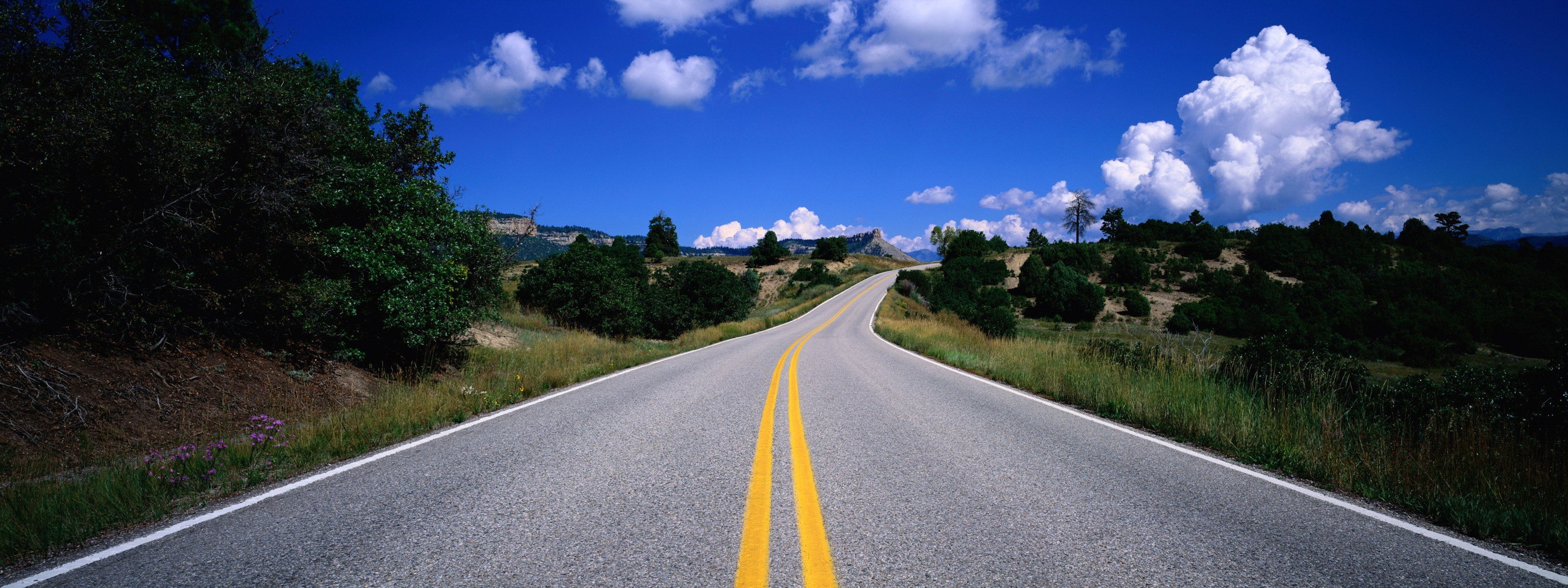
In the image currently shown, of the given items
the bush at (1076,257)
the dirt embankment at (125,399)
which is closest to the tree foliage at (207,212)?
the dirt embankment at (125,399)

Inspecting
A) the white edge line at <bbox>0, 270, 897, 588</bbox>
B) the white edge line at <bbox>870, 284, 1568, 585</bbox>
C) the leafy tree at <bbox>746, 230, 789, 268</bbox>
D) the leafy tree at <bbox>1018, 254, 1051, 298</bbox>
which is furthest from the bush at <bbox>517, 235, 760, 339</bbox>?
the leafy tree at <bbox>746, 230, 789, 268</bbox>

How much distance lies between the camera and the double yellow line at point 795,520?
2.46 metres

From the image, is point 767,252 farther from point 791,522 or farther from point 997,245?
point 791,522

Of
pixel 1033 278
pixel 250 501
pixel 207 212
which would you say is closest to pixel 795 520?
pixel 250 501

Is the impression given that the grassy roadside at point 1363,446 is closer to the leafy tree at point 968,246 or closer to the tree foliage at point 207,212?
the tree foliage at point 207,212

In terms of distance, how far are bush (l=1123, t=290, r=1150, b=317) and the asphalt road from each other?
56.0 meters

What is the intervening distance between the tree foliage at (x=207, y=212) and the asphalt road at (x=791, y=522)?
514 cm

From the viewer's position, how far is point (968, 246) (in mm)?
88188

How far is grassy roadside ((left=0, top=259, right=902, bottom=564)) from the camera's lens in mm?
3188

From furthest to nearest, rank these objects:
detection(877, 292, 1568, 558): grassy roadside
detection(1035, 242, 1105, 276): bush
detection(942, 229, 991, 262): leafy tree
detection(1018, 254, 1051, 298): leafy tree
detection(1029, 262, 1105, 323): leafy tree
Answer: detection(942, 229, 991, 262): leafy tree, detection(1035, 242, 1105, 276): bush, detection(1018, 254, 1051, 298): leafy tree, detection(1029, 262, 1105, 323): leafy tree, detection(877, 292, 1568, 558): grassy roadside

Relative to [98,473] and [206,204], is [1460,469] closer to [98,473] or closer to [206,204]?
[98,473]

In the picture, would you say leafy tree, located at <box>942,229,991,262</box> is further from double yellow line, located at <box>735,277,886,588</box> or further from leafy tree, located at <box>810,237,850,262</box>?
double yellow line, located at <box>735,277,886,588</box>

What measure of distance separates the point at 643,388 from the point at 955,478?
19.4 ft

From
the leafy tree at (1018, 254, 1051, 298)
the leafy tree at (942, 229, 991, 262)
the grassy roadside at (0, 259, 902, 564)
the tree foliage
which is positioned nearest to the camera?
the grassy roadside at (0, 259, 902, 564)
